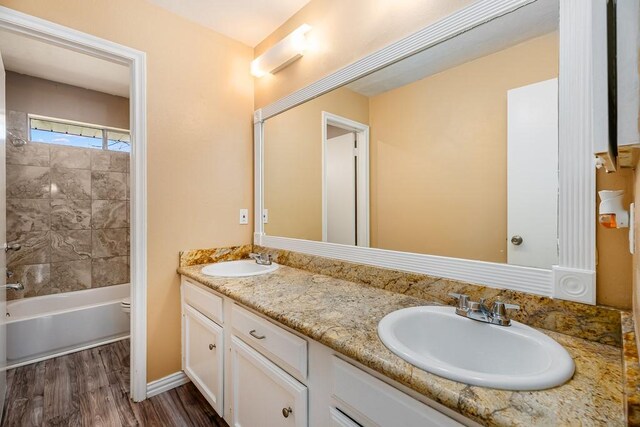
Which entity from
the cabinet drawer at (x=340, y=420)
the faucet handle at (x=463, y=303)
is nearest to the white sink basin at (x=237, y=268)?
the cabinet drawer at (x=340, y=420)

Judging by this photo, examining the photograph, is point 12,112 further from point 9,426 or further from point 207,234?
point 9,426

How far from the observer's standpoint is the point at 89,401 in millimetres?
1735

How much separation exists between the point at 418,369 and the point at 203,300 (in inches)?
51.8

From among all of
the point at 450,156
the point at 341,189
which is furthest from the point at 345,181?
the point at 450,156

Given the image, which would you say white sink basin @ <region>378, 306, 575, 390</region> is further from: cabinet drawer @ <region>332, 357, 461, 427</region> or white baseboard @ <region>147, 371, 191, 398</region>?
white baseboard @ <region>147, 371, 191, 398</region>

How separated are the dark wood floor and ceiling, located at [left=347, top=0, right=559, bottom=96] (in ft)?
6.63

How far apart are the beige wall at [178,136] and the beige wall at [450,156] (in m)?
1.16

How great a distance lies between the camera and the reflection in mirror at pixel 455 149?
0.96 meters

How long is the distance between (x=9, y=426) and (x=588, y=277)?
274 cm

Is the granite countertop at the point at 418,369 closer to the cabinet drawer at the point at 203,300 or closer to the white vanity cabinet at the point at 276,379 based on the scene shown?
the white vanity cabinet at the point at 276,379

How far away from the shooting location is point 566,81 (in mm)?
881

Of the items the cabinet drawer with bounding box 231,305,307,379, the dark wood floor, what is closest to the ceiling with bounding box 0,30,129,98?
the cabinet drawer with bounding box 231,305,307,379

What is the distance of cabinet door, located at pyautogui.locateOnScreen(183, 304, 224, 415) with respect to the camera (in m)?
1.48

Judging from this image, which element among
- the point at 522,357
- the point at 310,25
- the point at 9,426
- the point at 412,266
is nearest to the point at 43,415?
the point at 9,426
